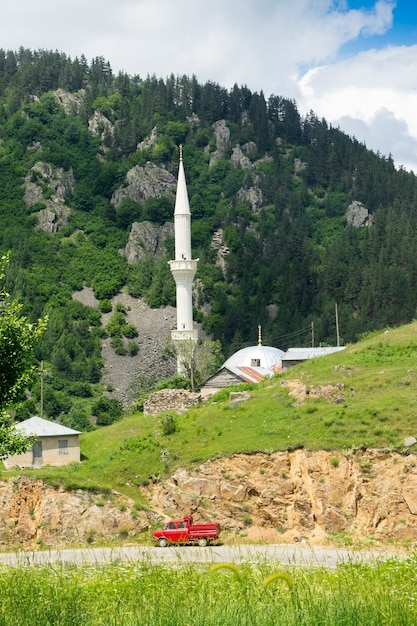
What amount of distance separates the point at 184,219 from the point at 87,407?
2068 centimetres

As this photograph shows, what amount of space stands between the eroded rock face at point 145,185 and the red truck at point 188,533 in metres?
157

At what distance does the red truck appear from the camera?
36.8 metres

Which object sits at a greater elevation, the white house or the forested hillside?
the forested hillside

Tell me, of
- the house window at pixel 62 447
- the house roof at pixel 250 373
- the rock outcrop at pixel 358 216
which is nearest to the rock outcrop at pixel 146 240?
the rock outcrop at pixel 358 216

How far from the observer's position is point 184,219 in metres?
105

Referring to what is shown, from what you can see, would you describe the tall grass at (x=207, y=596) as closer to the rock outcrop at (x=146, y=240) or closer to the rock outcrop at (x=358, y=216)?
the rock outcrop at (x=146, y=240)

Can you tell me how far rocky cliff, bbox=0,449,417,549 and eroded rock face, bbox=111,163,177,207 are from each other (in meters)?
150

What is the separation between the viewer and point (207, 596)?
18422 millimetres

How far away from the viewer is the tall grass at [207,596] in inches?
662

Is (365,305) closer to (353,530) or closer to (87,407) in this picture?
(87,407)

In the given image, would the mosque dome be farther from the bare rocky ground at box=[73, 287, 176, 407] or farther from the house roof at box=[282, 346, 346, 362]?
the bare rocky ground at box=[73, 287, 176, 407]

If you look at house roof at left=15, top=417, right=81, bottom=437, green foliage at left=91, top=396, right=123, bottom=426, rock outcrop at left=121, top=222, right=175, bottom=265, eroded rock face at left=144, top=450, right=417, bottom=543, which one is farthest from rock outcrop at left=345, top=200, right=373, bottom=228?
eroded rock face at left=144, top=450, right=417, bottom=543

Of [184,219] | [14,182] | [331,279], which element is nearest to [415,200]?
[331,279]

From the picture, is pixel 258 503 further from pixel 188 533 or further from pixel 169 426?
pixel 169 426
